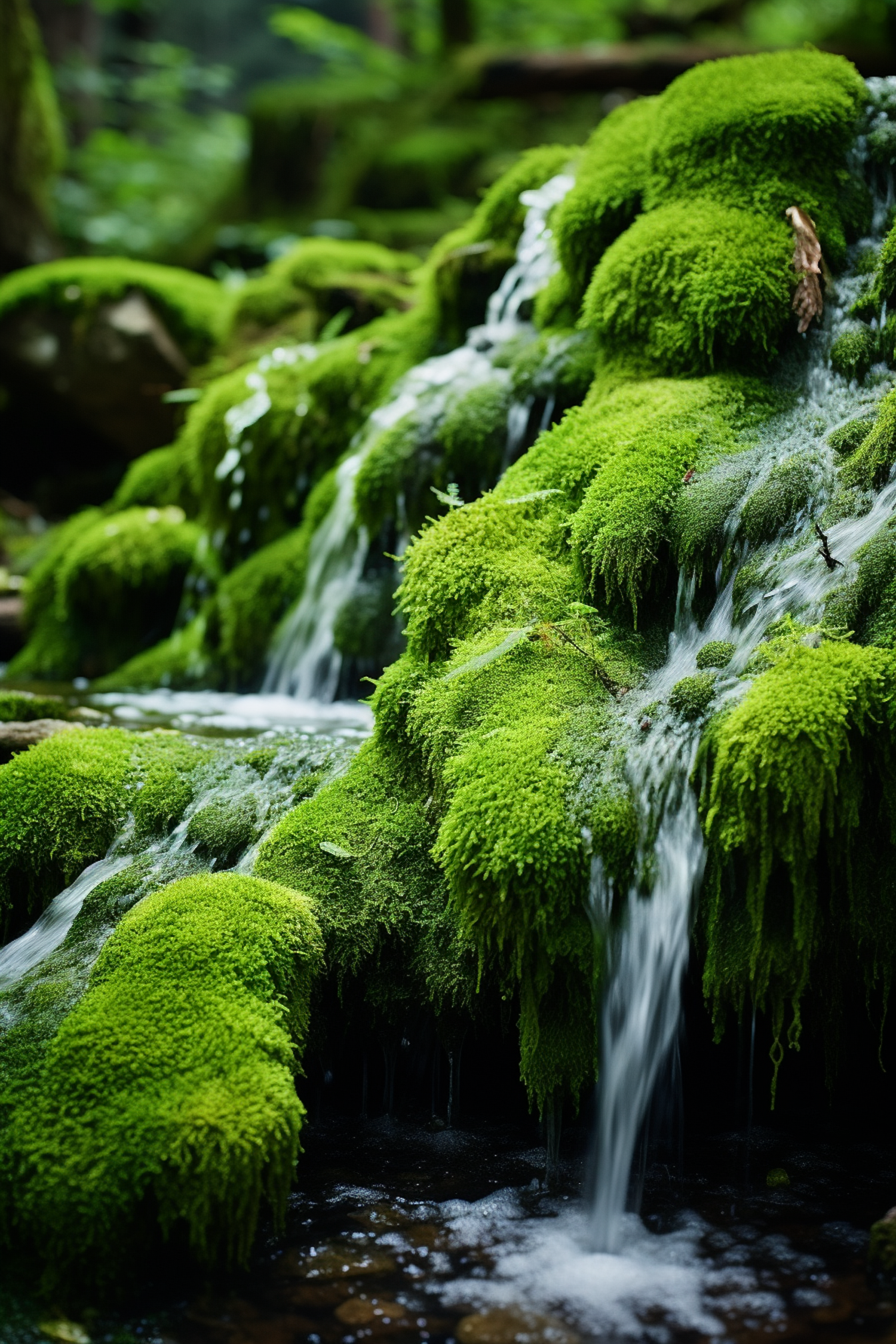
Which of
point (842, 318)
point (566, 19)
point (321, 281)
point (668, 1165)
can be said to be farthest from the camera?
point (566, 19)

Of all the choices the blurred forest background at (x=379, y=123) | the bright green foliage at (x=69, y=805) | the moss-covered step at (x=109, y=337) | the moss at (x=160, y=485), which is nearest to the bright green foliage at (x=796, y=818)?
the bright green foliage at (x=69, y=805)

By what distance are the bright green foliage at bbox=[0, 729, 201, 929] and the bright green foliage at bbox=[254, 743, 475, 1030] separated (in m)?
0.75

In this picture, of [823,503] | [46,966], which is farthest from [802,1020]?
[46,966]

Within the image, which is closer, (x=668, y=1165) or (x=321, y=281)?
(x=668, y=1165)

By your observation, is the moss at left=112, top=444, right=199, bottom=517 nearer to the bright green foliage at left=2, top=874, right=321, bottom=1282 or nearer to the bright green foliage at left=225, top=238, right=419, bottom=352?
the bright green foliage at left=225, top=238, right=419, bottom=352

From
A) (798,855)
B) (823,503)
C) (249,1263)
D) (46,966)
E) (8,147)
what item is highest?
(8,147)

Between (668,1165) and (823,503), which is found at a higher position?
(823,503)

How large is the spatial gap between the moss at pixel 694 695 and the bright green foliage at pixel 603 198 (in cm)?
296

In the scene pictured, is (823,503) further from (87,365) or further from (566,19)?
(566,19)

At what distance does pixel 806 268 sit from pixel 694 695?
7.77 feet

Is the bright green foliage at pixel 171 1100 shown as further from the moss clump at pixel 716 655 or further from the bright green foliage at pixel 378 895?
the moss clump at pixel 716 655

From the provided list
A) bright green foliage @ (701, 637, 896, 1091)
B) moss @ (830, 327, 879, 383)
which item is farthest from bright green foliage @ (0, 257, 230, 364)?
bright green foliage @ (701, 637, 896, 1091)

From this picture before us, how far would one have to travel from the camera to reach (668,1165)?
3258 mm

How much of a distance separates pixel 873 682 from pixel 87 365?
859 centimetres
